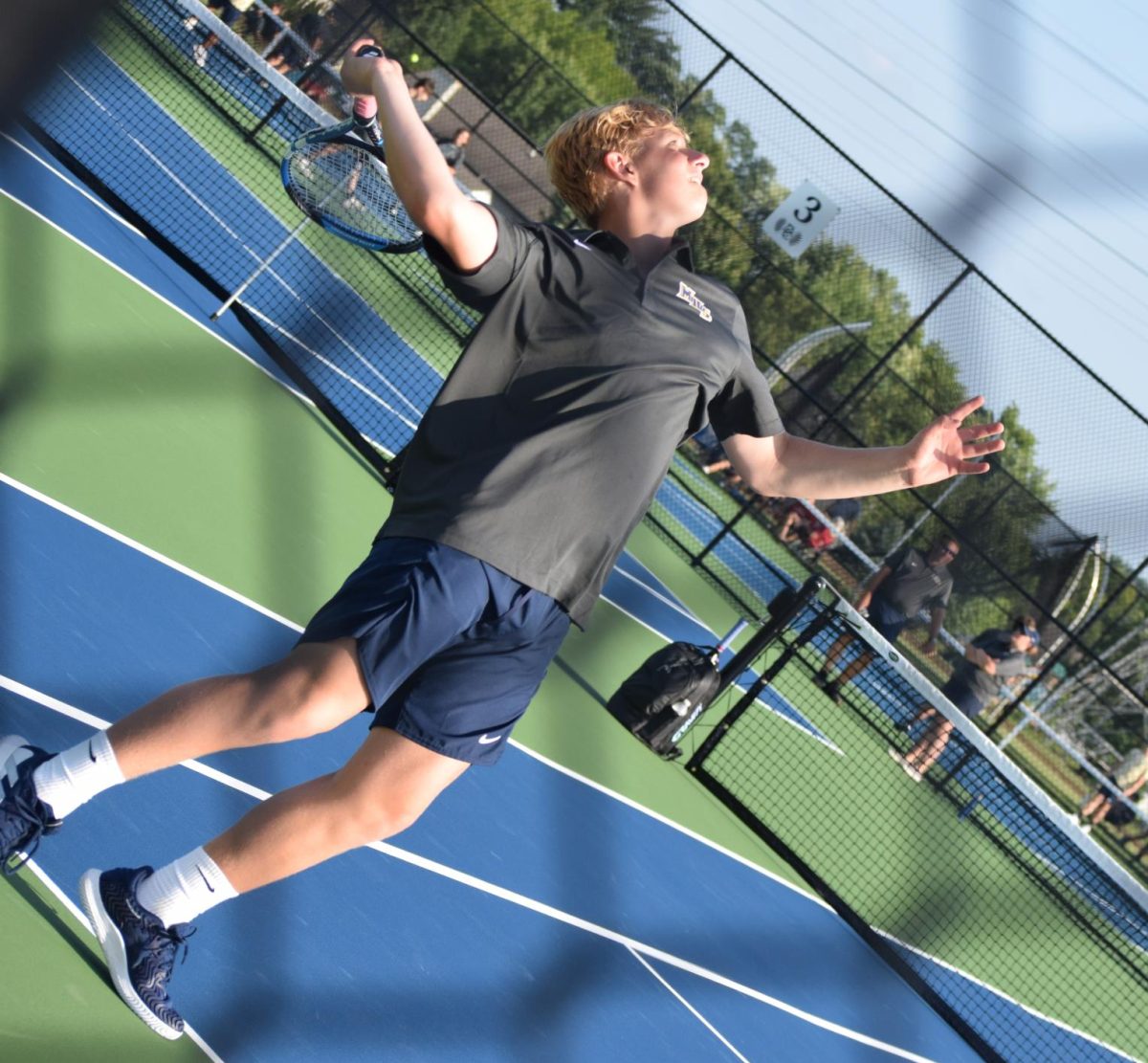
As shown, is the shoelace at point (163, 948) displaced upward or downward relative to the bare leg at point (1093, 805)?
downward

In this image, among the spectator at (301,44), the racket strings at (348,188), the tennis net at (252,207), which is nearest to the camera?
the racket strings at (348,188)

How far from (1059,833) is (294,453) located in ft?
13.1

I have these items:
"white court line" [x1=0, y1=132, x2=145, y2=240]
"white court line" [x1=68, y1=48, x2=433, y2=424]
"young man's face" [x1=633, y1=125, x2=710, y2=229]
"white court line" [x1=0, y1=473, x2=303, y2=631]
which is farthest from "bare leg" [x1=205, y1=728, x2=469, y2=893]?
"white court line" [x1=68, y1=48, x2=433, y2=424]

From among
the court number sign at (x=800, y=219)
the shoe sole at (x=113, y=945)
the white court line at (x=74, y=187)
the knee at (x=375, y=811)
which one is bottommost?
the shoe sole at (x=113, y=945)

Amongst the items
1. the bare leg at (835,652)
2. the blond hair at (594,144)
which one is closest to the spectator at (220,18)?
the bare leg at (835,652)

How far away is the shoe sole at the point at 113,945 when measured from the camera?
2623 millimetres

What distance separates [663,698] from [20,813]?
3396mm

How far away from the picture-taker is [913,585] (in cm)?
969

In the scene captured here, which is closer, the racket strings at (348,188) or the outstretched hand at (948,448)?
the outstretched hand at (948,448)

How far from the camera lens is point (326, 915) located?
3340 millimetres

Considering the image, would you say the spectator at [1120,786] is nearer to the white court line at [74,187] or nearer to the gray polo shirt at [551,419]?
the white court line at [74,187]

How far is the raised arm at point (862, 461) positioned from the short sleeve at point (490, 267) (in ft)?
2.86

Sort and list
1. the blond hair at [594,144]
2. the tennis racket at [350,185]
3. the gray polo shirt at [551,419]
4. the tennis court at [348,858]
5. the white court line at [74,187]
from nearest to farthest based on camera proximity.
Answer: the gray polo shirt at [551,419]
the blond hair at [594,144]
the tennis court at [348,858]
the tennis racket at [350,185]
the white court line at [74,187]

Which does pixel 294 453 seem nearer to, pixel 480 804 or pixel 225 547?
pixel 225 547
